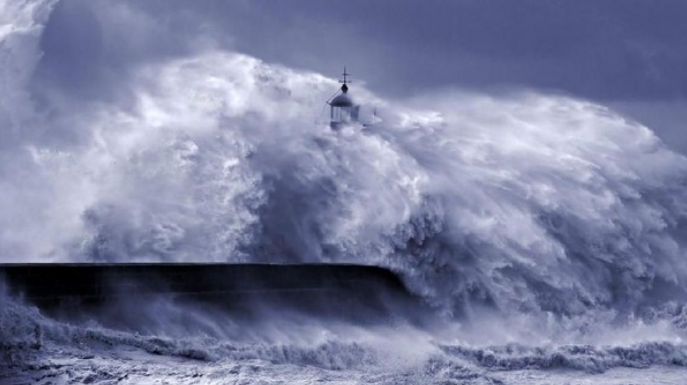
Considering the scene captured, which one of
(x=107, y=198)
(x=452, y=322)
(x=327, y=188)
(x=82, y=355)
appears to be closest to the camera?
(x=82, y=355)

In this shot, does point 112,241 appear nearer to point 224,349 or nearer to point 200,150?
point 200,150

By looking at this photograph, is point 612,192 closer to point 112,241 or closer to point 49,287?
point 112,241

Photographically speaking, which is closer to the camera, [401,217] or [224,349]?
[224,349]

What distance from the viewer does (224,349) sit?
14773 mm

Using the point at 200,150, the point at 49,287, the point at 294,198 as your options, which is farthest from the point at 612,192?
the point at 49,287

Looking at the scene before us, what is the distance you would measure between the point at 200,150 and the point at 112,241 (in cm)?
263

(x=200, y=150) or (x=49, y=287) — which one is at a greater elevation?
(x=200, y=150)

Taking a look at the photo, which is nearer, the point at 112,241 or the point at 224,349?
the point at 224,349

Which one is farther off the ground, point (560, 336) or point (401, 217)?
→ point (401, 217)

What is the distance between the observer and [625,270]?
22688 mm

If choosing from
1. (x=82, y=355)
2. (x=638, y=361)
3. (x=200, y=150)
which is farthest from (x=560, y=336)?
(x=82, y=355)

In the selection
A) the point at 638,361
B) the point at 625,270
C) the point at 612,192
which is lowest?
the point at 638,361

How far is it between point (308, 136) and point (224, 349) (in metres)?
8.76

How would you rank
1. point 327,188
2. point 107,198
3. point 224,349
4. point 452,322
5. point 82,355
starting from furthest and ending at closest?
point 327,188 → point 107,198 → point 452,322 → point 224,349 → point 82,355
